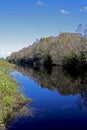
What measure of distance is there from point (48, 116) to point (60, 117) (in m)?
1.11

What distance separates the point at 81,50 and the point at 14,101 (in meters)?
80.8

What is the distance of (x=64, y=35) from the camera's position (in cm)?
19112

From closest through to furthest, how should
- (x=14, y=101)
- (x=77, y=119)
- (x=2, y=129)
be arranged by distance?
(x=2, y=129)
(x=77, y=119)
(x=14, y=101)

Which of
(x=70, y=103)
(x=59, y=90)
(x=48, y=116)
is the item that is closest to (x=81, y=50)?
(x=59, y=90)

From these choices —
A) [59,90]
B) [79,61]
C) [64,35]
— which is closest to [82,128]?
[59,90]

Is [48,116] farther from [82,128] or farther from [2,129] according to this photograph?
[2,129]

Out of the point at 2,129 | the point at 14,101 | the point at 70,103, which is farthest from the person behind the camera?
the point at 70,103

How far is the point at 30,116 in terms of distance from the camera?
2838 centimetres

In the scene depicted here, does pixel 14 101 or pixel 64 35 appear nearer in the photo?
pixel 14 101

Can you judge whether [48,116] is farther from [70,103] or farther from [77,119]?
[70,103]

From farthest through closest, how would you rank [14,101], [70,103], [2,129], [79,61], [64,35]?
[64,35]
[79,61]
[70,103]
[14,101]
[2,129]

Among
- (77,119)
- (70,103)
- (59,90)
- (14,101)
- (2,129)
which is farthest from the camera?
(59,90)

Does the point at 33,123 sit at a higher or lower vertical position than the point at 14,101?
lower

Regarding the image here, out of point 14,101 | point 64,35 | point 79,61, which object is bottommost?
point 14,101
